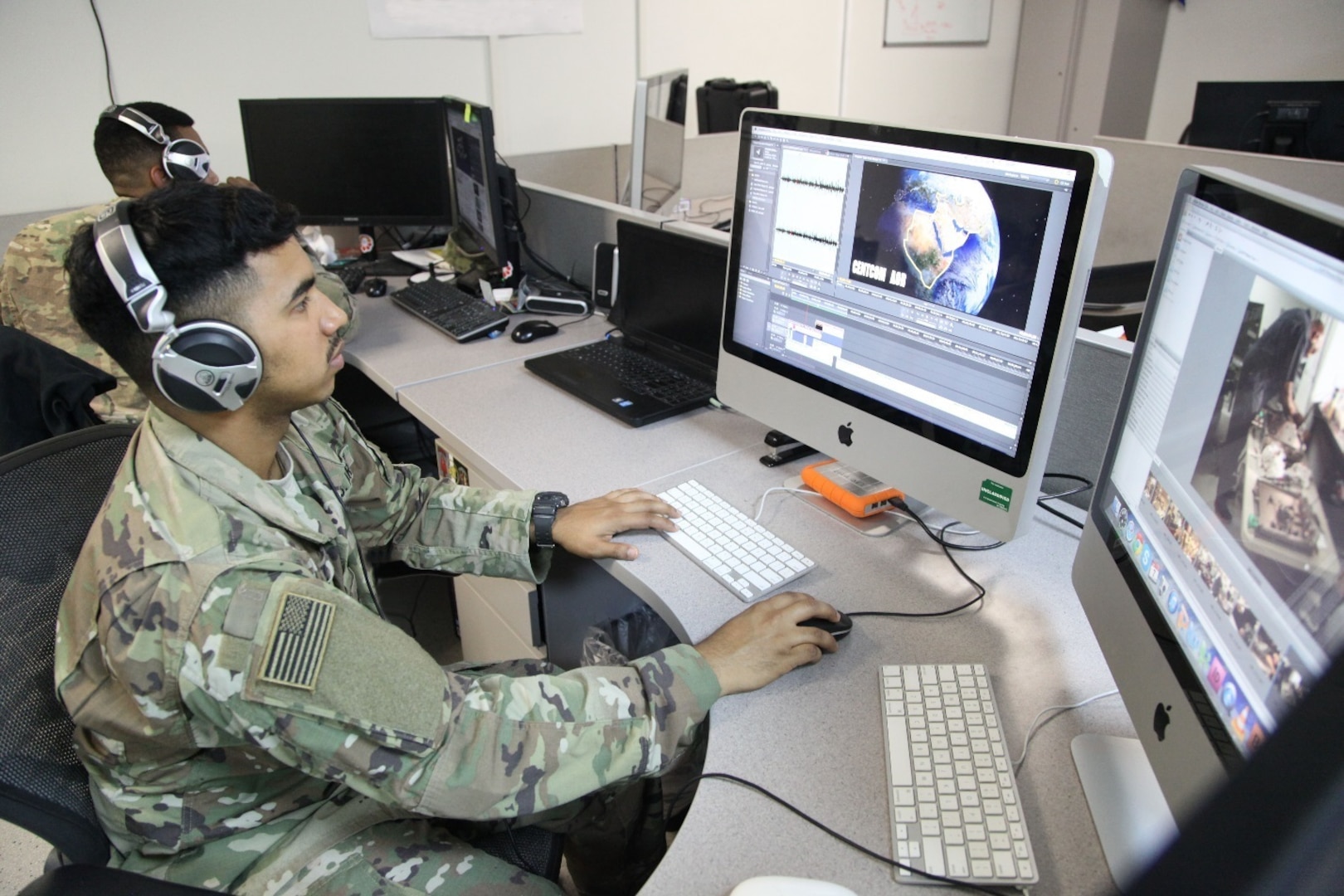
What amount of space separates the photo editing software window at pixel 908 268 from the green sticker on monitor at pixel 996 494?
0.05m

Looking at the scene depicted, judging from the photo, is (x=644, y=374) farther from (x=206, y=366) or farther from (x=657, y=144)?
(x=657, y=144)

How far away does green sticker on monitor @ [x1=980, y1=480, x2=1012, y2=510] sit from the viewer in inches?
38.6

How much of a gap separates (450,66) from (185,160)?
171 cm

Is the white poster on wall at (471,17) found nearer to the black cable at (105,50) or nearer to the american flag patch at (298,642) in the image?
the black cable at (105,50)

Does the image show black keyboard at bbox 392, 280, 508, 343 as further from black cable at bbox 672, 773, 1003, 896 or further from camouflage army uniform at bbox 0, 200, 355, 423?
black cable at bbox 672, 773, 1003, 896

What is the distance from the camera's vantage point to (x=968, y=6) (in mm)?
4645

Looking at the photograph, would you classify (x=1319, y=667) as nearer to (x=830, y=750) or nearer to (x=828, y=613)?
(x=830, y=750)

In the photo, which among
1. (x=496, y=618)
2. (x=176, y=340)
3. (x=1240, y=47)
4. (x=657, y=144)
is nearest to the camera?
(x=176, y=340)

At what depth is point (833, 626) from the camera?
0.97 metres

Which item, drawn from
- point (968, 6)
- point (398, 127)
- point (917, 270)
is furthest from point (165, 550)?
point (968, 6)

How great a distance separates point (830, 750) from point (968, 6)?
4.89 metres

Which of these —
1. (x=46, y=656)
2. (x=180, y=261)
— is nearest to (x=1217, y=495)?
(x=180, y=261)

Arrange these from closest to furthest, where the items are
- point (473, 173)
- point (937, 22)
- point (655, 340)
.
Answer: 1. point (655, 340)
2. point (473, 173)
3. point (937, 22)

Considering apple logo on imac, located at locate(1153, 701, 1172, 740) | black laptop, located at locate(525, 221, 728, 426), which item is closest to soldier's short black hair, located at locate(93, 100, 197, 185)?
black laptop, located at locate(525, 221, 728, 426)
